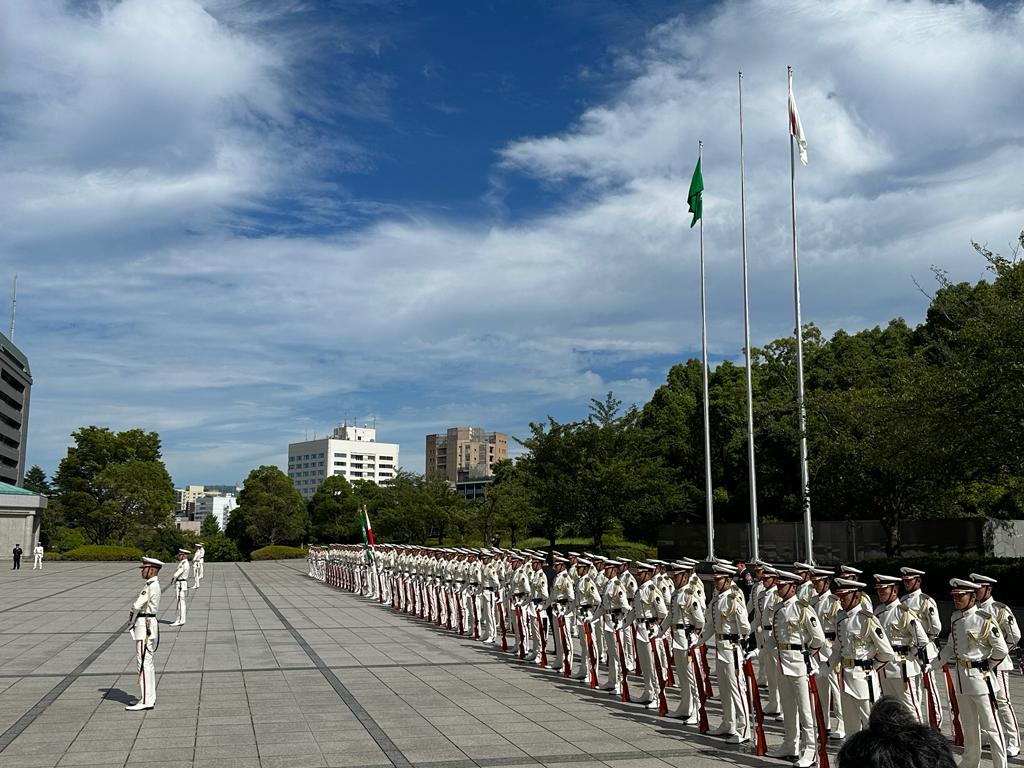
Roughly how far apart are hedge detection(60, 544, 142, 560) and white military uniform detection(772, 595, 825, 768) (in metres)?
63.9

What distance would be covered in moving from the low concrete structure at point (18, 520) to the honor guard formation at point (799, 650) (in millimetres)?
58466

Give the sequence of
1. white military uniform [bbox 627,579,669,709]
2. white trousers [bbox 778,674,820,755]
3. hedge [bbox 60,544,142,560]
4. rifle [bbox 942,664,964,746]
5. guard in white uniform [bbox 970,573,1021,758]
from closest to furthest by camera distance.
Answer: guard in white uniform [bbox 970,573,1021,758]
white trousers [bbox 778,674,820,755]
rifle [bbox 942,664,964,746]
white military uniform [bbox 627,579,669,709]
hedge [bbox 60,544,142,560]

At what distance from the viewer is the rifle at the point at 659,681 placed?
12.6 meters

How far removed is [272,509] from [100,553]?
23826 mm

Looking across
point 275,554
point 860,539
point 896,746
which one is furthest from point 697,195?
point 275,554

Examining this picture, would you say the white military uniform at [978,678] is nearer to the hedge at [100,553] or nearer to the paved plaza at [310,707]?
the paved plaza at [310,707]

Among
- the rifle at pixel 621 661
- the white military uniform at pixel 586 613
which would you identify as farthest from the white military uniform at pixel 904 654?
the white military uniform at pixel 586 613

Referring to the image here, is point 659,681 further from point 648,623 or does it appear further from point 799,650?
point 799,650

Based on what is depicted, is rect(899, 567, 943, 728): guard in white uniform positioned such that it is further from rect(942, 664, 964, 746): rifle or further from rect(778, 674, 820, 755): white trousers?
rect(778, 674, 820, 755): white trousers

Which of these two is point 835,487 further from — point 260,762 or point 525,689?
point 260,762

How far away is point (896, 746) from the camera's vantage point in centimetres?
238

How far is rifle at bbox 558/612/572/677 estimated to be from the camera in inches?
629

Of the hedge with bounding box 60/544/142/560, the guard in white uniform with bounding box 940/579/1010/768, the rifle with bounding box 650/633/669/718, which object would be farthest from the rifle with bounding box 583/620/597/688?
the hedge with bounding box 60/544/142/560

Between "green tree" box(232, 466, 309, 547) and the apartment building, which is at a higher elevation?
the apartment building
